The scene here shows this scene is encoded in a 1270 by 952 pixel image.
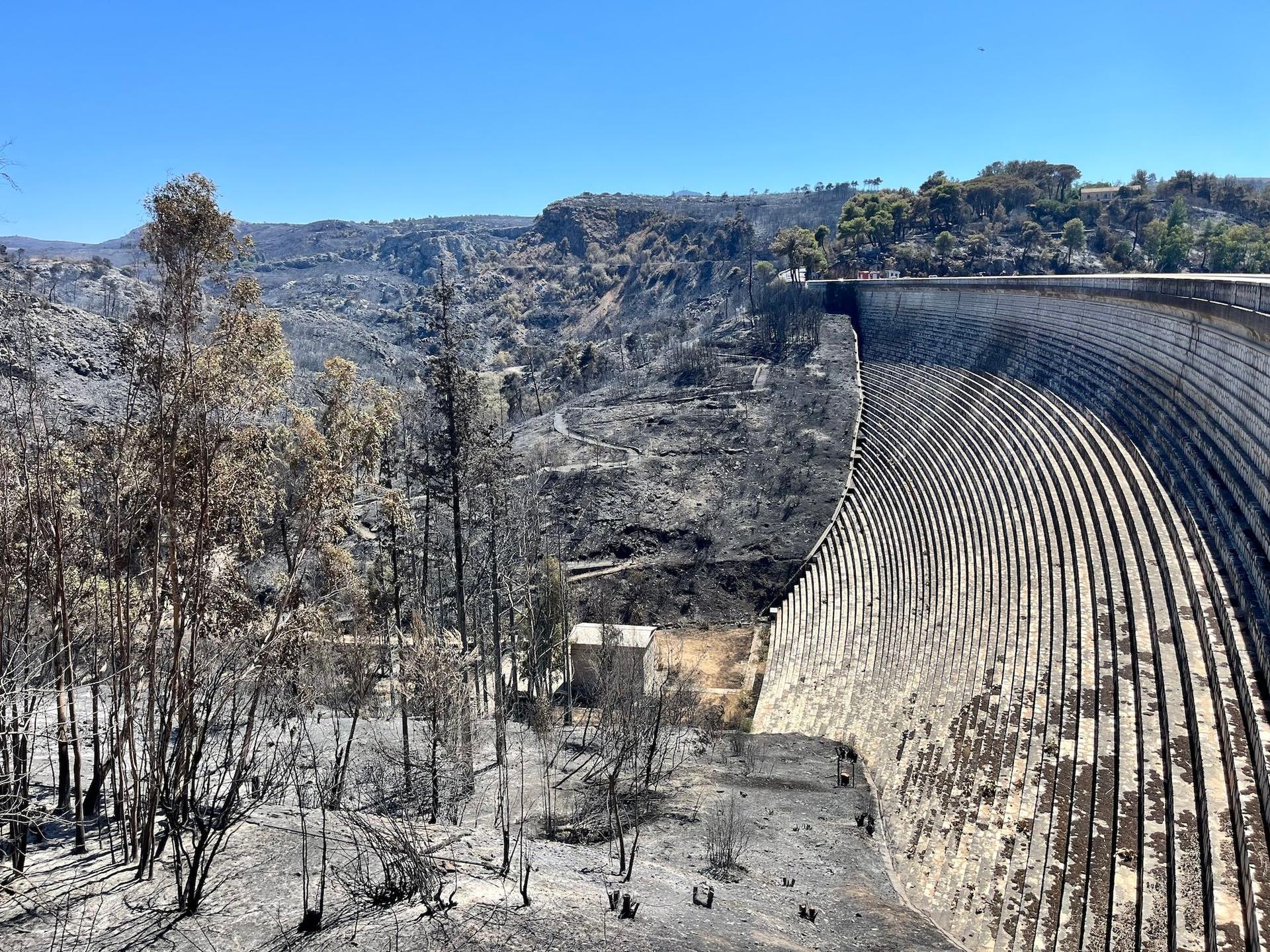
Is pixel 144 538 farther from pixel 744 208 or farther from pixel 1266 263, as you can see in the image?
pixel 744 208

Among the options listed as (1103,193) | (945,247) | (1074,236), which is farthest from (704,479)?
(1103,193)

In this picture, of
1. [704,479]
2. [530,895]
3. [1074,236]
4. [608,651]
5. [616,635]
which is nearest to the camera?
[530,895]

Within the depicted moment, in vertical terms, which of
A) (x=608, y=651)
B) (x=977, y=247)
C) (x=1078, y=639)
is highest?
(x=977, y=247)

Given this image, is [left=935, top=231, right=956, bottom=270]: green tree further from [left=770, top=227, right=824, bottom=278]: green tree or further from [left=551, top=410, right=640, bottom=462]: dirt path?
[left=551, top=410, right=640, bottom=462]: dirt path

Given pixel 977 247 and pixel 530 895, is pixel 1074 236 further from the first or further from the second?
pixel 530 895

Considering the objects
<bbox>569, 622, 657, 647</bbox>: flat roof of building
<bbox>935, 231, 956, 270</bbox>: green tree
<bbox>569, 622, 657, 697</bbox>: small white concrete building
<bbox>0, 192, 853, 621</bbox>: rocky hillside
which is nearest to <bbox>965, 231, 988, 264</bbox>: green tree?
<bbox>935, 231, 956, 270</bbox>: green tree

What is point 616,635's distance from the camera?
22.9 metres

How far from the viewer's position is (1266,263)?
178 feet

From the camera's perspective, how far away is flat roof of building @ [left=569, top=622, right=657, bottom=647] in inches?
915

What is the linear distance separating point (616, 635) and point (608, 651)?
4.10 feet

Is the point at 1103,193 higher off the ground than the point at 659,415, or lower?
higher

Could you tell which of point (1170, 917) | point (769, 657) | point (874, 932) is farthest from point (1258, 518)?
point (769, 657)

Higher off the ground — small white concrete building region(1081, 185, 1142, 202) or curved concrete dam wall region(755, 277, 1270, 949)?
small white concrete building region(1081, 185, 1142, 202)

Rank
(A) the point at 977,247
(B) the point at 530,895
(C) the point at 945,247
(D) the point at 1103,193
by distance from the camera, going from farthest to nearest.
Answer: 1. (D) the point at 1103,193
2. (A) the point at 977,247
3. (C) the point at 945,247
4. (B) the point at 530,895
